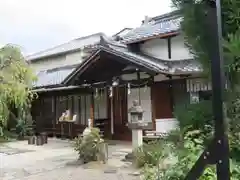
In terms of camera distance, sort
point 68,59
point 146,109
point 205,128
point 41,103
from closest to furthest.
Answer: point 205,128, point 146,109, point 41,103, point 68,59

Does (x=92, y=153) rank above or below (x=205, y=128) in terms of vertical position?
below

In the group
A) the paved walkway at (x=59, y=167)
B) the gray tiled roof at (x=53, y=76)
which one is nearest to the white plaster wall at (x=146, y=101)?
the paved walkway at (x=59, y=167)

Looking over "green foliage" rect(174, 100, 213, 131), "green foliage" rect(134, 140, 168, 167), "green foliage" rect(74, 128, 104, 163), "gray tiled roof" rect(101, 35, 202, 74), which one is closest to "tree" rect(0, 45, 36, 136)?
"green foliage" rect(74, 128, 104, 163)

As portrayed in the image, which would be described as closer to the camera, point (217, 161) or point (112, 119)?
point (217, 161)

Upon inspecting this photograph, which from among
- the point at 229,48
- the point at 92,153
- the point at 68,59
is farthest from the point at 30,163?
the point at 68,59

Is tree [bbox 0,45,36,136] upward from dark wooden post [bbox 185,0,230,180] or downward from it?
upward

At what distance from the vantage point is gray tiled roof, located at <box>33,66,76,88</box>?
1739 centimetres

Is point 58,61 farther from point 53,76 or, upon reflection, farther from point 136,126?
point 136,126

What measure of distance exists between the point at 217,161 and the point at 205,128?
0.55 metres

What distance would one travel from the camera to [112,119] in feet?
43.9

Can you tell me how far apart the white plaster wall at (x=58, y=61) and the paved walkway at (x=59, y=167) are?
9.83 m

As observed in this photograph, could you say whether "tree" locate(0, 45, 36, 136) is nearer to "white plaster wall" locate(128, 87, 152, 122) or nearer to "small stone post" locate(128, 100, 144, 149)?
"small stone post" locate(128, 100, 144, 149)

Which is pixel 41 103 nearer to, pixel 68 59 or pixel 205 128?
pixel 68 59

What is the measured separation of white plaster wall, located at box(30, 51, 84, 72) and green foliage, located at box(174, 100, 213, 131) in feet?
57.9
